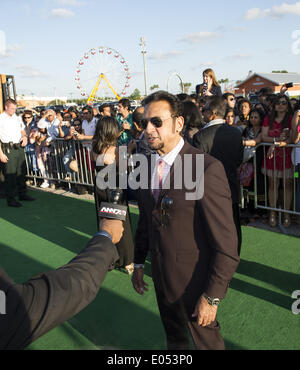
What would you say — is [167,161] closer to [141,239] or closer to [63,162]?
[141,239]

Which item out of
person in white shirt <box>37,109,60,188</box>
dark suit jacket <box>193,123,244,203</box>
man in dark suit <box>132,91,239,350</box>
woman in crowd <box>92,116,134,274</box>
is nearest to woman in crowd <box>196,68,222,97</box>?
woman in crowd <box>92,116,134,274</box>

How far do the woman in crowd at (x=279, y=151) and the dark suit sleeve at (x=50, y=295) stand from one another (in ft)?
14.4

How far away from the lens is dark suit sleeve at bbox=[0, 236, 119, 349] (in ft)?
4.26

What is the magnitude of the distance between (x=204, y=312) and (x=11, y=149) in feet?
23.5

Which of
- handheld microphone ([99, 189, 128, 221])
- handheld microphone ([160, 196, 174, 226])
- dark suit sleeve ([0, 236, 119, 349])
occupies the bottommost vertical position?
dark suit sleeve ([0, 236, 119, 349])

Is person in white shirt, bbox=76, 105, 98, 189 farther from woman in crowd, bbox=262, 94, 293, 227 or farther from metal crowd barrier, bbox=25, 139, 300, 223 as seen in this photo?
woman in crowd, bbox=262, 94, 293, 227

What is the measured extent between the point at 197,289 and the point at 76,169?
6.47 metres

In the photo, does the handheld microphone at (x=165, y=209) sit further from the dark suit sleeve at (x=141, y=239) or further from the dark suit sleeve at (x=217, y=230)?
the dark suit sleeve at (x=141, y=239)

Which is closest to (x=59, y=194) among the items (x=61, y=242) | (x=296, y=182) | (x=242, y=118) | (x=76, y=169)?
(x=76, y=169)

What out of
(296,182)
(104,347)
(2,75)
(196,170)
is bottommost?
(104,347)

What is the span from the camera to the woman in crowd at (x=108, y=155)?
436cm

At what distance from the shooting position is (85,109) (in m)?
8.04

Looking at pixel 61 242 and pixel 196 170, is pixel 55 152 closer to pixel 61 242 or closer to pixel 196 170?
pixel 61 242

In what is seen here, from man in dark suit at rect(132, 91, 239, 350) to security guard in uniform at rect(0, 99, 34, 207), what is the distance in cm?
637
